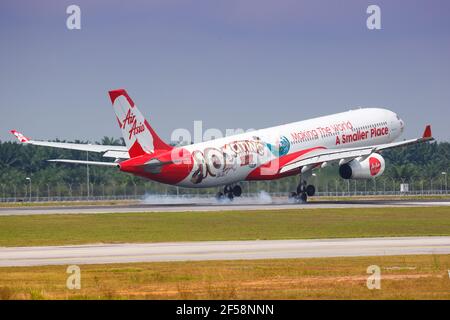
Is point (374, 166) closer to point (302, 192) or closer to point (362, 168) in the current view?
point (362, 168)

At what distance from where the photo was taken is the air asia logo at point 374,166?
305ft

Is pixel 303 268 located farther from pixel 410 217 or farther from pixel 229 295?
pixel 410 217

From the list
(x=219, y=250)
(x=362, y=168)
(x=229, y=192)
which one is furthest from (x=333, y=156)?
(x=219, y=250)

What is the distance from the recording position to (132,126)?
81.8m

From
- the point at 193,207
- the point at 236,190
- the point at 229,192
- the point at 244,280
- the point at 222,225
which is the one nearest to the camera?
the point at 244,280

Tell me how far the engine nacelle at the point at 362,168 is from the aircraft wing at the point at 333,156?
1.97 feet

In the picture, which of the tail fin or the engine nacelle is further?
the engine nacelle

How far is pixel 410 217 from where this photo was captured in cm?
7012

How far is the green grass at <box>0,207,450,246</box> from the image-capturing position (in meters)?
55.8

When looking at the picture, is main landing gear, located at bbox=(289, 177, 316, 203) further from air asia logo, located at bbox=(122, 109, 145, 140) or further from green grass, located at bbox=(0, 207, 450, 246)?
air asia logo, located at bbox=(122, 109, 145, 140)

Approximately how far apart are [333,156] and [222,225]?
98.1 ft

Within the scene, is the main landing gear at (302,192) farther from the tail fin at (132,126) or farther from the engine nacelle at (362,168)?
the tail fin at (132,126)

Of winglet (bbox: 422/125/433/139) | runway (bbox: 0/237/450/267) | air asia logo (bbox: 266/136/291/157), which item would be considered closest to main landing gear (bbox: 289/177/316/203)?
air asia logo (bbox: 266/136/291/157)

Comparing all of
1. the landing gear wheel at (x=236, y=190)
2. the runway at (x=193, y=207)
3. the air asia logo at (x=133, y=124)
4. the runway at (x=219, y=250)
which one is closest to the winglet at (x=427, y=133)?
the runway at (x=193, y=207)
